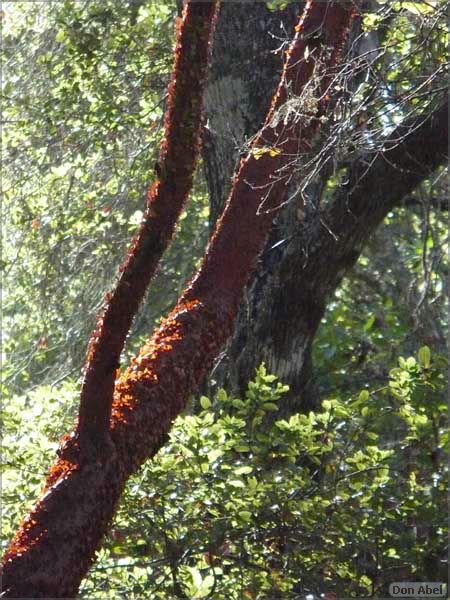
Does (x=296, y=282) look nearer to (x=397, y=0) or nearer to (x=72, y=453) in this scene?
(x=397, y=0)

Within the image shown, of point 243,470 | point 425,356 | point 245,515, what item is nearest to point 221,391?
point 243,470

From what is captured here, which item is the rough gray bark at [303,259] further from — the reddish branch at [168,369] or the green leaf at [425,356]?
the reddish branch at [168,369]

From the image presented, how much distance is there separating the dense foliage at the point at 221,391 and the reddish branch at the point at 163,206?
2.48 feet

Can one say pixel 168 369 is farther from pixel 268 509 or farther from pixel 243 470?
pixel 268 509

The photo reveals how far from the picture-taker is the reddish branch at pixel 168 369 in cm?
267

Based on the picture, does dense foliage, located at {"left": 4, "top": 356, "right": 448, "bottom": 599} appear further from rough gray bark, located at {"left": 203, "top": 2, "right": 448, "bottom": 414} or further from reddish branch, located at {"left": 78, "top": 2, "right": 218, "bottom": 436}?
reddish branch, located at {"left": 78, "top": 2, "right": 218, "bottom": 436}

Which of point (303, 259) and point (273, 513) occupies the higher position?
point (303, 259)

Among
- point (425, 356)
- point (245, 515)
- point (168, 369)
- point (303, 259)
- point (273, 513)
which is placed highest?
point (303, 259)

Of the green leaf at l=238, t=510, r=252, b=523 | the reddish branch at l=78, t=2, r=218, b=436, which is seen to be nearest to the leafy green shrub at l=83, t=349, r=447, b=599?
the green leaf at l=238, t=510, r=252, b=523

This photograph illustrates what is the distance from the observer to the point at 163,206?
270 cm

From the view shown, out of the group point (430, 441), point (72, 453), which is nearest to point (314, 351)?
point (430, 441)

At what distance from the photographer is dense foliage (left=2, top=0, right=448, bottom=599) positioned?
159 inches

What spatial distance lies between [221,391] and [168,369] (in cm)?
118

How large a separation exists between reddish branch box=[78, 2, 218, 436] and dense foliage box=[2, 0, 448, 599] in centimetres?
76
